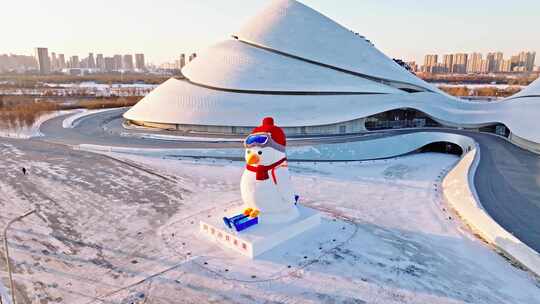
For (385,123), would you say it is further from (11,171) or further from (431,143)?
(11,171)

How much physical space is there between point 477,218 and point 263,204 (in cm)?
774

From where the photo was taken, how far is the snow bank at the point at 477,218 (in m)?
9.89

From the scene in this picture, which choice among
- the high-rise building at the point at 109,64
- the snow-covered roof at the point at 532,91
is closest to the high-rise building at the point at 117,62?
the high-rise building at the point at 109,64

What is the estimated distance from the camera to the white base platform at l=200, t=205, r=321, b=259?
10.5 metres

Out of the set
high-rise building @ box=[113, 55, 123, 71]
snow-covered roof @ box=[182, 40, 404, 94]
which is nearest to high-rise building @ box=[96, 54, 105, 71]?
high-rise building @ box=[113, 55, 123, 71]

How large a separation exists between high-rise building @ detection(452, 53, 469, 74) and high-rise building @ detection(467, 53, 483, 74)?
4.86 m

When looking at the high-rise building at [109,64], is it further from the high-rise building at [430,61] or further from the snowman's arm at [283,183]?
the snowman's arm at [283,183]

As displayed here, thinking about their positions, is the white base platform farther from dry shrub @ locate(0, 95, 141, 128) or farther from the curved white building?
dry shrub @ locate(0, 95, 141, 128)

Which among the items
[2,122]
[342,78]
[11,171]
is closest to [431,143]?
[342,78]

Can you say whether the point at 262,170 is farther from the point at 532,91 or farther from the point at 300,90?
the point at 532,91

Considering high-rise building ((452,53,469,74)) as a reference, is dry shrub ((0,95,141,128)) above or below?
below

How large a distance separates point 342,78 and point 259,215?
72.1 feet

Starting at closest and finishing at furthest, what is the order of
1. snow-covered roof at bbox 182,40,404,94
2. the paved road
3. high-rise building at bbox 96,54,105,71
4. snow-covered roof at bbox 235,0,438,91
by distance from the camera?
the paved road < snow-covered roof at bbox 182,40,404,94 < snow-covered roof at bbox 235,0,438,91 < high-rise building at bbox 96,54,105,71

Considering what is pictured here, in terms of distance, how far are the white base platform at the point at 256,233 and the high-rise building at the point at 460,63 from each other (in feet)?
530
